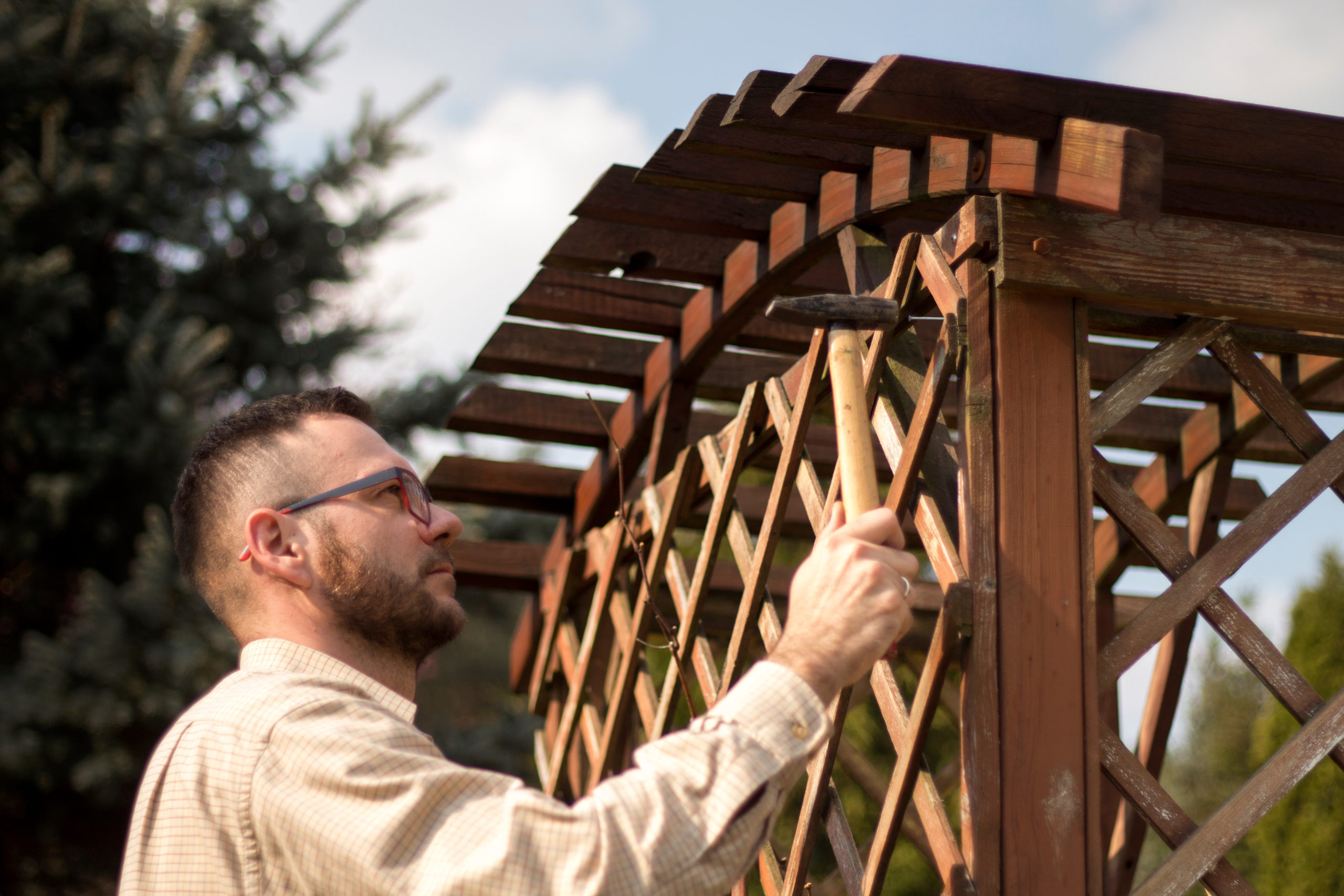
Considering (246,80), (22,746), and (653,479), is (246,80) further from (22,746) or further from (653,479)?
(653,479)

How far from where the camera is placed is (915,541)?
4.76 meters

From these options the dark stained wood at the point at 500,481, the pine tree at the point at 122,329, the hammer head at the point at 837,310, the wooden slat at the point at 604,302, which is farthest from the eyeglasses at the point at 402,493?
the pine tree at the point at 122,329

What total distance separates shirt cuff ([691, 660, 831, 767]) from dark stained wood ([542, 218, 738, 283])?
188cm

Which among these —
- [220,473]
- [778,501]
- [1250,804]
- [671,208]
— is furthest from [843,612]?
[671,208]

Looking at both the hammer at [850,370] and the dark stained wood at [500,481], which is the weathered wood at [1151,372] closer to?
the hammer at [850,370]

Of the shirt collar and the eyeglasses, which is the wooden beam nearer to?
the eyeglasses

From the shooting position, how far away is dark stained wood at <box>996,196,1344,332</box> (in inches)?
70.4

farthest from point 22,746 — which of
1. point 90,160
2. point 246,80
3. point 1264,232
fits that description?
point 1264,232

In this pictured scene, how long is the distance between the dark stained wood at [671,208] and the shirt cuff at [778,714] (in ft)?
5.38

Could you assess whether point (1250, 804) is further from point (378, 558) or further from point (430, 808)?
point (378, 558)

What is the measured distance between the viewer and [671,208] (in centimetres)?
282

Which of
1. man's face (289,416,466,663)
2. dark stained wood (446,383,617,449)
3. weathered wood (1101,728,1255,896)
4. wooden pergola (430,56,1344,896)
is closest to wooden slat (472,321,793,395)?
dark stained wood (446,383,617,449)

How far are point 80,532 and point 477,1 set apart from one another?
14.2 feet

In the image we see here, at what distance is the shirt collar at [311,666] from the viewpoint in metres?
1.65
